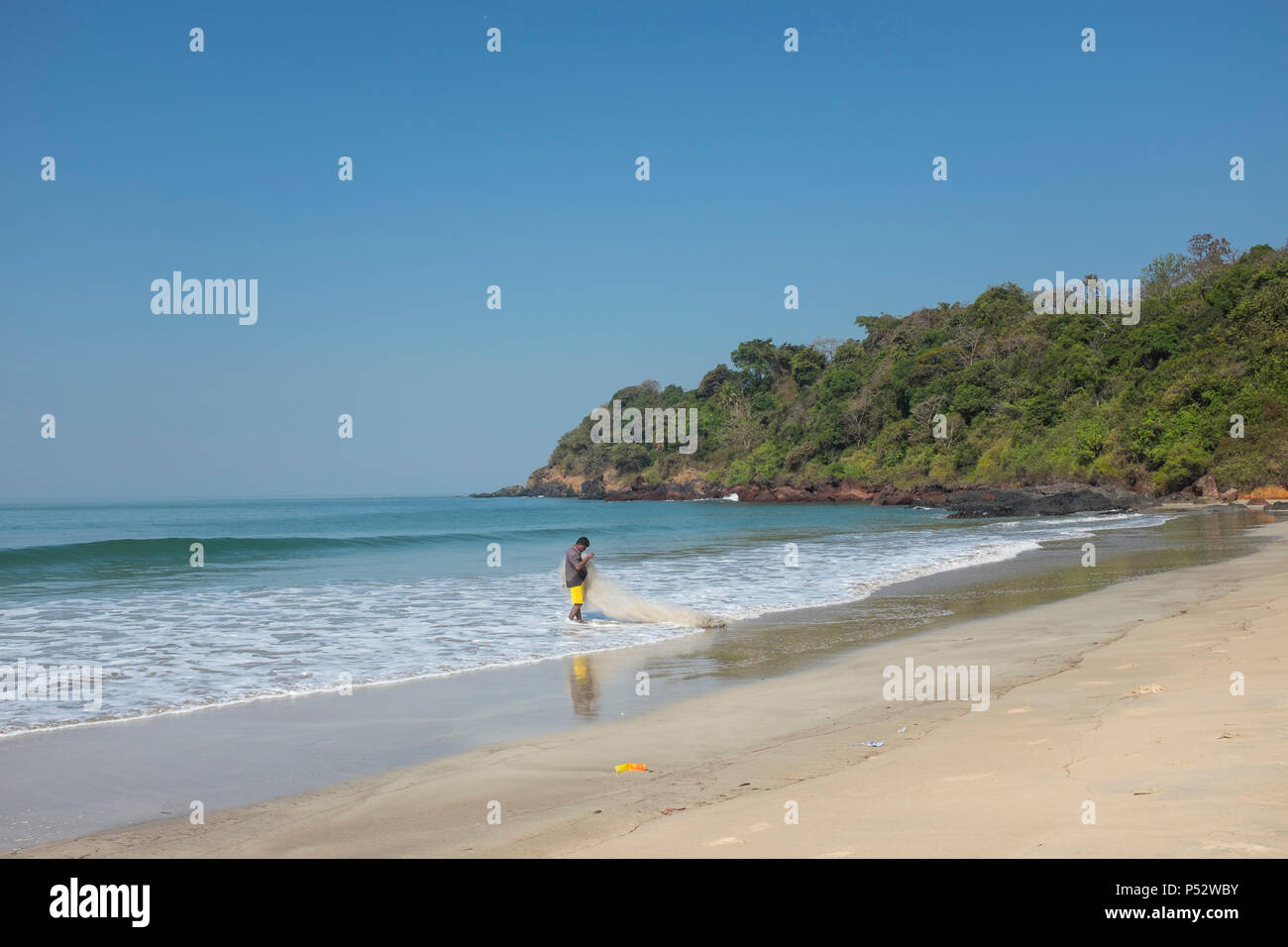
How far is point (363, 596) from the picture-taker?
726 inches

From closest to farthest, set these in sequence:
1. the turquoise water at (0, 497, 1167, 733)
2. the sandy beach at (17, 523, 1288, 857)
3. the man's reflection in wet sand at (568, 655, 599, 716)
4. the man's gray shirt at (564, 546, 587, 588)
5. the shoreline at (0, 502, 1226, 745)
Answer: the sandy beach at (17, 523, 1288, 857)
the shoreline at (0, 502, 1226, 745)
the man's reflection in wet sand at (568, 655, 599, 716)
the turquoise water at (0, 497, 1167, 733)
the man's gray shirt at (564, 546, 587, 588)

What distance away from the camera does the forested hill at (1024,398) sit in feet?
146

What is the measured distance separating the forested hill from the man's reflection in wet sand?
40.9m

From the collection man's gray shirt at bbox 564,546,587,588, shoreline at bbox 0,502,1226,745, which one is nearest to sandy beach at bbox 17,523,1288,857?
shoreline at bbox 0,502,1226,745

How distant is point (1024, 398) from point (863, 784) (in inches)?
2617

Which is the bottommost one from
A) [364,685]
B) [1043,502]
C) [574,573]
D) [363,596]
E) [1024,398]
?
[363,596]

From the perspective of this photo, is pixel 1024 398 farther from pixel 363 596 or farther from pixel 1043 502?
pixel 363 596

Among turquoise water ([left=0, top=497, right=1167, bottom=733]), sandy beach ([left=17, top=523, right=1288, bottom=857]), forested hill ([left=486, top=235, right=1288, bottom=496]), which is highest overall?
forested hill ([left=486, top=235, right=1288, bottom=496])

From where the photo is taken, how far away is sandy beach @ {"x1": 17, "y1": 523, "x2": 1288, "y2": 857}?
3896 millimetres

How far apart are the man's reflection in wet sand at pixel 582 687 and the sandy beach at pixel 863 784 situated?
0.73m

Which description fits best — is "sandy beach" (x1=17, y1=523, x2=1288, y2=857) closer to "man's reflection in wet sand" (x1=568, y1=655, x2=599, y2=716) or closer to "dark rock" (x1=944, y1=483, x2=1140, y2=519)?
"man's reflection in wet sand" (x1=568, y1=655, x2=599, y2=716)

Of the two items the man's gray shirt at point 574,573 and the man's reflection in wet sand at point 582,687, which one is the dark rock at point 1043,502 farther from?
the man's reflection in wet sand at point 582,687

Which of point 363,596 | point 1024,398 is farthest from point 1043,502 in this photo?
point 363,596

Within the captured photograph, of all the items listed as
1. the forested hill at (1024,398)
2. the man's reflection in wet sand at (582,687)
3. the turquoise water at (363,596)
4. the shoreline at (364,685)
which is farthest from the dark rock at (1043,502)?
the man's reflection in wet sand at (582,687)
